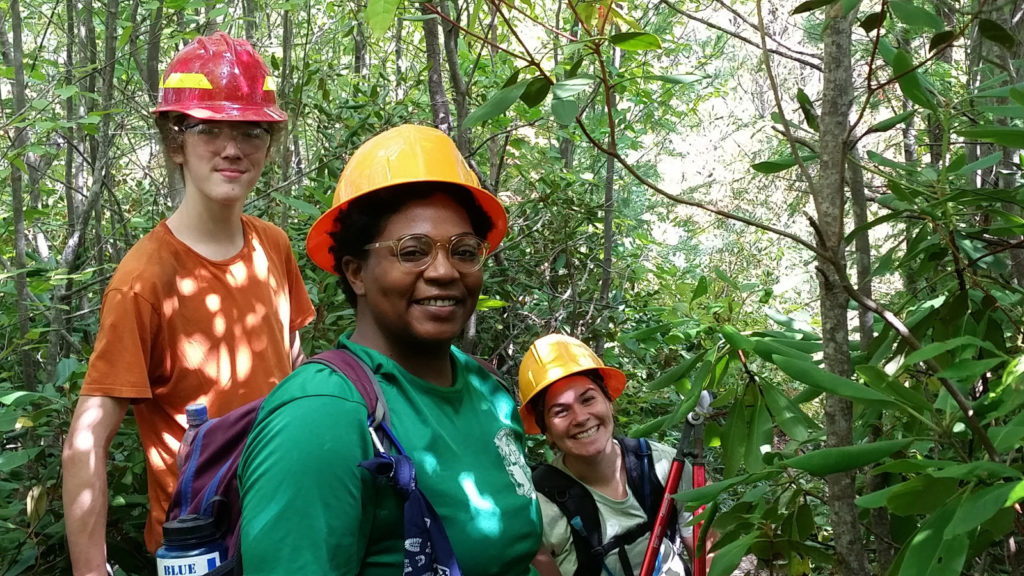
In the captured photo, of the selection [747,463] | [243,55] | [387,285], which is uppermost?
[243,55]

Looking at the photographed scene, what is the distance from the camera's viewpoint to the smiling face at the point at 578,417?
3.20 meters

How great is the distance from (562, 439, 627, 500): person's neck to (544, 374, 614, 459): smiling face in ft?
0.10

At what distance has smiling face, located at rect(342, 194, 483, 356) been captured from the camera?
1642 millimetres

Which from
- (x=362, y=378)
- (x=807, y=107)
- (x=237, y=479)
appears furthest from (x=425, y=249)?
(x=807, y=107)

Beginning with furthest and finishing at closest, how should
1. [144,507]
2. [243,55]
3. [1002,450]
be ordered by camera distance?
[144,507] → [243,55] → [1002,450]

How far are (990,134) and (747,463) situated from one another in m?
0.77

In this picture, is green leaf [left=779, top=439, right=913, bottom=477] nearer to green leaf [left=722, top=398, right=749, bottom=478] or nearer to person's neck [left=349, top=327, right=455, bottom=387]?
green leaf [left=722, top=398, right=749, bottom=478]

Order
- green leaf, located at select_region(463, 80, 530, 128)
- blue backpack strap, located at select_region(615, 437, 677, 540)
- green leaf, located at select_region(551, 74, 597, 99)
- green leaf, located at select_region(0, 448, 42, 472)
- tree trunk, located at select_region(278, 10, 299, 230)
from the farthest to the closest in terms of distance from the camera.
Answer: tree trunk, located at select_region(278, 10, 299, 230)
blue backpack strap, located at select_region(615, 437, 677, 540)
green leaf, located at select_region(0, 448, 42, 472)
green leaf, located at select_region(551, 74, 597, 99)
green leaf, located at select_region(463, 80, 530, 128)

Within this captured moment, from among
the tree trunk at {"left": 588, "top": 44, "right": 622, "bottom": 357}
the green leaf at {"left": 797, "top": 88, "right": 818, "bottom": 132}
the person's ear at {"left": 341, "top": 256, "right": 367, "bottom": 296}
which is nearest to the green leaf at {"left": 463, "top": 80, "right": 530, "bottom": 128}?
the person's ear at {"left": 341, "top": 256, "right": 367, "bottom": 296}

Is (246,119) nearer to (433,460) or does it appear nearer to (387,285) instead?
(387,285)

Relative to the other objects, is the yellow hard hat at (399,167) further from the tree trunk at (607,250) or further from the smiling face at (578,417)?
the tree trunk at (607,250)

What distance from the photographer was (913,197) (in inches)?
65.0

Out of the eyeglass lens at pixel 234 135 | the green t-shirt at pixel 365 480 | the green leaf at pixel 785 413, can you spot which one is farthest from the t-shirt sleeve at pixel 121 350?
the green leaf at pixel 785 413

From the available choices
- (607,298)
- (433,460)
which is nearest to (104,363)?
(433,460)
